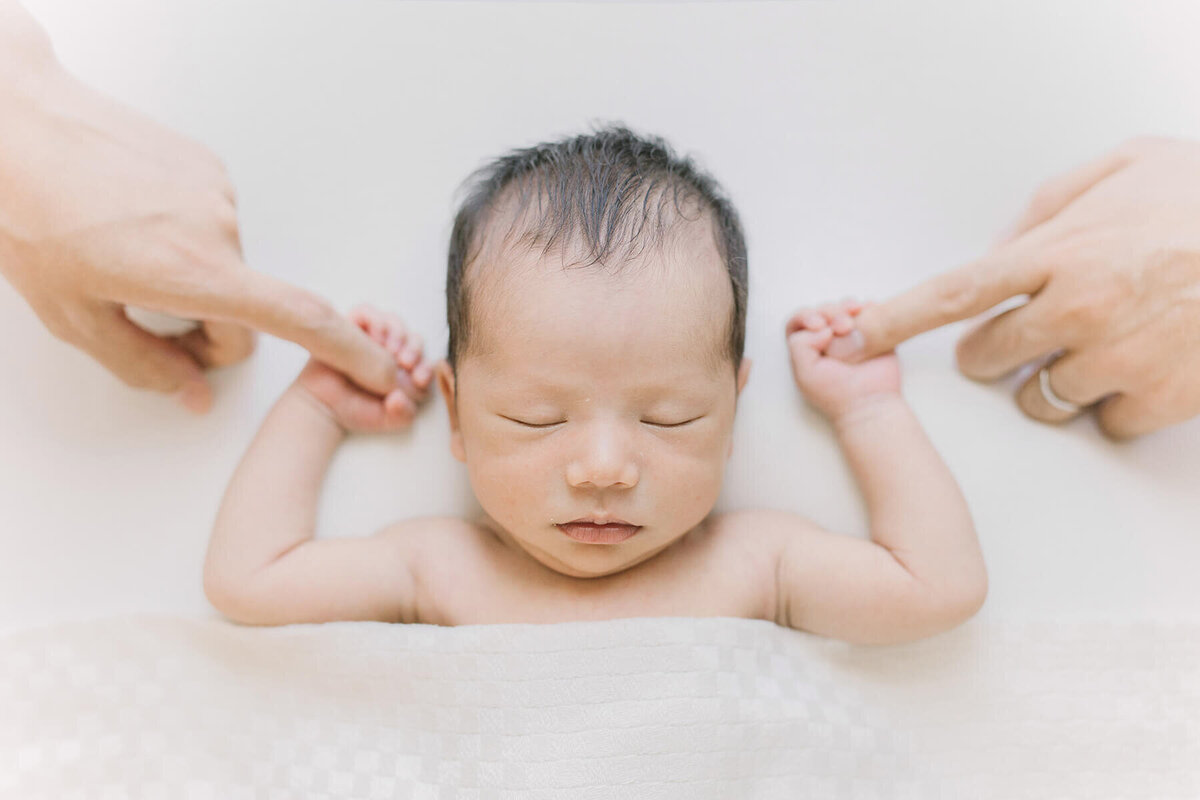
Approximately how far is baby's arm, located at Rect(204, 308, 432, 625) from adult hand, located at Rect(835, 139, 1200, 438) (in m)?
0.70

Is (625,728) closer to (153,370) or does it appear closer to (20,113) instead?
(153,370)

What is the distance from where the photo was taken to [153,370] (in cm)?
123

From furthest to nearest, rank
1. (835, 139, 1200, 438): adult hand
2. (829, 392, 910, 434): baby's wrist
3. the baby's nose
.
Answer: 1. (829, 392, 910, 434): baby's wrist
2. (835, 139, 1200, 438): adult hand
3. the baby's nose

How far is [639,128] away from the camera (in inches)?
55.8

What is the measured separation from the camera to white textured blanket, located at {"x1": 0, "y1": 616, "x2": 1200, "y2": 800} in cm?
107

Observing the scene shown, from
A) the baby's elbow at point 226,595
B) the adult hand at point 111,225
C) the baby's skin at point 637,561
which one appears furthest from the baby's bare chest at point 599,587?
the adult hand at point 111,225

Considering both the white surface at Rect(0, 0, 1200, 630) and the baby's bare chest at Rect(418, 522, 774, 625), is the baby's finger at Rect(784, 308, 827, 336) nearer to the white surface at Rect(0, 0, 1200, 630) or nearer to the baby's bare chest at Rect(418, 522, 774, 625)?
the white surface at Rect(0, 0, 1200, 630)

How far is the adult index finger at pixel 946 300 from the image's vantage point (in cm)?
119

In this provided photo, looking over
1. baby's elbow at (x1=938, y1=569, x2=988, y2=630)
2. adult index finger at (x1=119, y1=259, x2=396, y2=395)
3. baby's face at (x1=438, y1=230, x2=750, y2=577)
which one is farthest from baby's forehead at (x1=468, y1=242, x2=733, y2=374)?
baby's elbow at (x1=938, y1=569, x2=988, y2=630)

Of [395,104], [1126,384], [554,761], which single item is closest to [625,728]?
[554,761]

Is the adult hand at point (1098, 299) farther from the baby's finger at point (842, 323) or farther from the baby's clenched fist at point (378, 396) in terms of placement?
the baby's clenched fist at point (378, 396)

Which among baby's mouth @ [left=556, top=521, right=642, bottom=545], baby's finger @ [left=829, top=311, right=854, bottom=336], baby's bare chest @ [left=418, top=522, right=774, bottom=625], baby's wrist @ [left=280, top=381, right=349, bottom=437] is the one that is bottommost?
baby's bare chest @ [left=418, top=522, right=774, bottom=625]

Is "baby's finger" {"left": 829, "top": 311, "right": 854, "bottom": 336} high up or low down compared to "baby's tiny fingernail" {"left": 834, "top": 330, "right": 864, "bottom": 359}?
up

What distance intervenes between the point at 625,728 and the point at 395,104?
1026 mm
